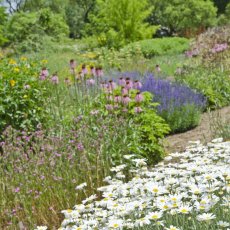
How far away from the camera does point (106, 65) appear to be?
13594 mm

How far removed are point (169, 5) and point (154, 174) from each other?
90.7 feet

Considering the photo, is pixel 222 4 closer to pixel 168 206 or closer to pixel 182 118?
pixel 182 118

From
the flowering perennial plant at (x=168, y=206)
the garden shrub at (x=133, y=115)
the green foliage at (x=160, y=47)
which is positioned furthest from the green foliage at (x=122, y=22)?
the flowering perennial plant at (x=168, y=206)

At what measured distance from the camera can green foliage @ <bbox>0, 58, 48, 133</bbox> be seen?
19.2ft

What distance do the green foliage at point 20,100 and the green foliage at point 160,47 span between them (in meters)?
11.2

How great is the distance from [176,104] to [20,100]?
9.55 feet

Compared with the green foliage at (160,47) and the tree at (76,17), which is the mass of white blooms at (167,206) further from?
the tree at (76,17)

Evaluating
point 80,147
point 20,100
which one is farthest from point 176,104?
point 80,147

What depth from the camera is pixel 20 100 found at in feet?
19.4

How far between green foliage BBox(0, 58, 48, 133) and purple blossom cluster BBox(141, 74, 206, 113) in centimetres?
225

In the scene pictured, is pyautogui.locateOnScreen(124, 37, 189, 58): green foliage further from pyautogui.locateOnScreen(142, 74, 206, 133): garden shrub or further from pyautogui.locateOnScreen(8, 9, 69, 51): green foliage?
pyautogui.locateOnScreen(142, 74, 206, 133): garden shrub

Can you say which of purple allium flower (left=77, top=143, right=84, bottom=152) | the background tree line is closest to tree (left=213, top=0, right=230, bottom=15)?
the background tree line

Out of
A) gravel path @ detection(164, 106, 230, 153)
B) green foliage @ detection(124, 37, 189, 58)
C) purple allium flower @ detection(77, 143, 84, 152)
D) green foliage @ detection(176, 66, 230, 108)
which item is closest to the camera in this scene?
purple allium flower @ detection(77, 143, 84, 152)

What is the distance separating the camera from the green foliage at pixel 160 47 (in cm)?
1816
